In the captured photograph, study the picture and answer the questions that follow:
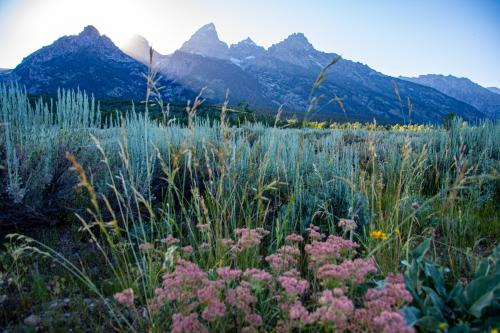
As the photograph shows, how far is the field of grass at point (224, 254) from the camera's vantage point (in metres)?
1.62

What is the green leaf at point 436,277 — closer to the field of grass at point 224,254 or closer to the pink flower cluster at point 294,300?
the field of grass at point 224,254

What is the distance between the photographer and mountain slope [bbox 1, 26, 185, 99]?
141 m

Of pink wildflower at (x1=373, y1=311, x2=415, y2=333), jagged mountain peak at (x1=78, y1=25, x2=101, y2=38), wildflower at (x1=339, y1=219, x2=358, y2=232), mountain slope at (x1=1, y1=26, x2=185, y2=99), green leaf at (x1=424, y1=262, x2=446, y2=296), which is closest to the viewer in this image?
pink wildflower at (x1=373, y1=311, x2=415, y2=333)

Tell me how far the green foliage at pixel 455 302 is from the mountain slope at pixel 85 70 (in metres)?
139

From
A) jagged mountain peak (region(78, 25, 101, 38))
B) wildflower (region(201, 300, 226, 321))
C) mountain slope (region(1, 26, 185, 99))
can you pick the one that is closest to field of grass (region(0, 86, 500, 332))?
wildflower (region(201, 300, 226, 321))

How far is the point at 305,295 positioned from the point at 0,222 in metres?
3.42

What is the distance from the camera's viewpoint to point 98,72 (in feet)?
497

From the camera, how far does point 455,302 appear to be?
1792 millimetres

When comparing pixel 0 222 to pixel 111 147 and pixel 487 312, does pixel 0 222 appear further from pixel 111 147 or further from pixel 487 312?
pixel 487 312

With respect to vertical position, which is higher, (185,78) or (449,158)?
(185,78)

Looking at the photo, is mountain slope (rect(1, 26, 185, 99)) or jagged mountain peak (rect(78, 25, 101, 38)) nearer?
mountain slope (rect(1, 26, 185, 99))

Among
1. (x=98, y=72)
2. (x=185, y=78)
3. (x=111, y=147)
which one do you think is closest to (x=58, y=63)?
(x=98, y=72)

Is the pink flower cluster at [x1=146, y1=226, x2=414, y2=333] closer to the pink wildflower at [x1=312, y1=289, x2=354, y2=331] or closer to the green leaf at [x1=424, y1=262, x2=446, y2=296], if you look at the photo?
the pink wildflower at [x1=312, y1=289, x2=354, y2=331]

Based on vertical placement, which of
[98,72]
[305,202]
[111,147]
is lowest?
[305,202]
